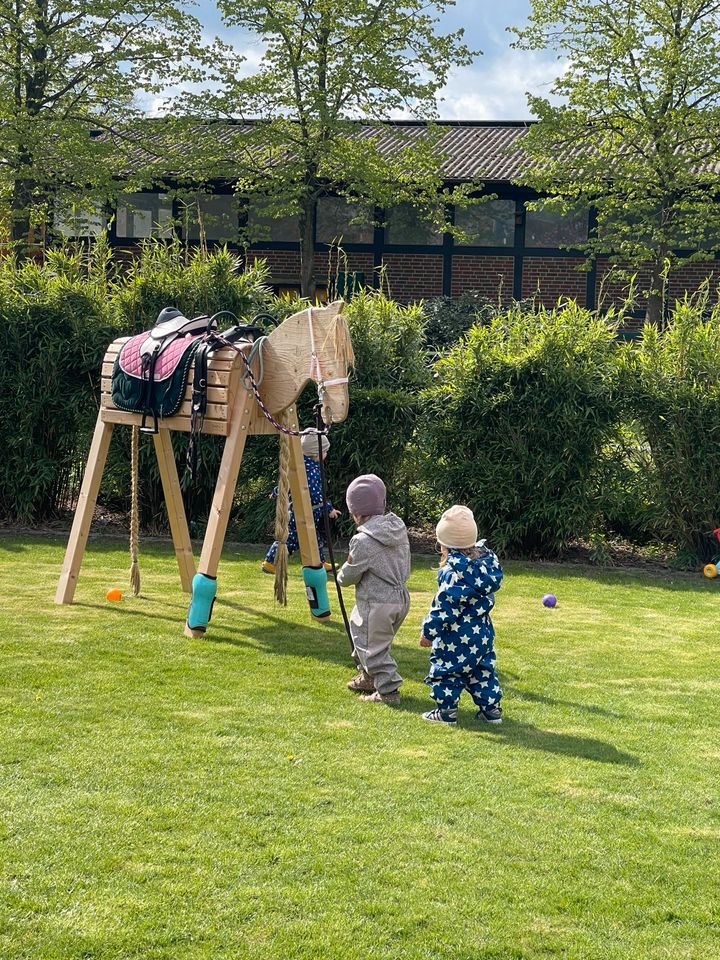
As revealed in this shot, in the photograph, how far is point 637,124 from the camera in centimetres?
2392

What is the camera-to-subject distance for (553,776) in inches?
198

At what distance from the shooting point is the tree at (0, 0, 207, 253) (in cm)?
2230

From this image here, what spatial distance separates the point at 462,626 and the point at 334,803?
1437 mm

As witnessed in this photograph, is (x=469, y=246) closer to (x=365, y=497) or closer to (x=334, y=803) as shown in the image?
(x=365, y=497)

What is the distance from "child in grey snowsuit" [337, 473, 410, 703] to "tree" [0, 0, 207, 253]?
18.1 metres

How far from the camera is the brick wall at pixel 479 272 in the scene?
28156 millimetres

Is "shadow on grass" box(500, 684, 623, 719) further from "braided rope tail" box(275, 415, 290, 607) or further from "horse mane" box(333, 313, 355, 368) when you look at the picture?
"horse mane" box(333, 313, 355, 368)

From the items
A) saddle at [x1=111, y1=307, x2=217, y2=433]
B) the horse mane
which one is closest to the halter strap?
the horse mane

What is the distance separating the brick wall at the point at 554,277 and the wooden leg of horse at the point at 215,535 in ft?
69.2

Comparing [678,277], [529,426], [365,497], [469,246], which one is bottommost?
[365,497]

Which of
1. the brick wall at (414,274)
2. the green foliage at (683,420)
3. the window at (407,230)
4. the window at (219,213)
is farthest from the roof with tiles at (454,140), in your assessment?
the green foliage at (683,420)

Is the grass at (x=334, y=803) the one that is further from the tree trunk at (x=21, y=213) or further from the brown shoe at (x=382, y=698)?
the tree trunk at (x=21, y=213)

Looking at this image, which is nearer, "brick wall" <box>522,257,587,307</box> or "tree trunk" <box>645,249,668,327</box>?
"tree trunk" <box>645,249,668,327</box>

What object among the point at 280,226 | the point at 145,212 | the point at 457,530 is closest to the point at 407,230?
the point at 280,226
